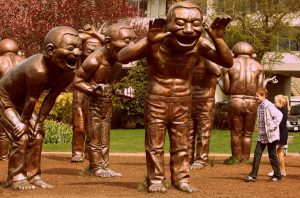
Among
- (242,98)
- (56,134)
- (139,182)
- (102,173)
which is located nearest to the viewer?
(139,182)

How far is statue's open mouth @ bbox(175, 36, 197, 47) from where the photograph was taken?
851cm

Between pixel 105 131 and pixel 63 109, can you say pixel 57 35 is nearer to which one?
pixel 105 131

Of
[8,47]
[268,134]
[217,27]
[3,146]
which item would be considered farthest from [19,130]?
[3,146]

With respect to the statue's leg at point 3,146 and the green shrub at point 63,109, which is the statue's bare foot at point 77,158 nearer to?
the statue's leg at point 3,146

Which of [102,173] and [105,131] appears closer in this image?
[102,173]

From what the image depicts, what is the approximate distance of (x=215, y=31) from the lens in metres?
8.61

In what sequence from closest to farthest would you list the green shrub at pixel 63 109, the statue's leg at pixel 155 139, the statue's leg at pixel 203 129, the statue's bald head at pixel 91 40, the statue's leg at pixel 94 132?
the statue's leg at pixel 155 139, the statue's leg at pixel 94 132, the statue's leg at pixel 203 129, the statue's bald head at pixel 91 40, the green shrub at pixel 63 109

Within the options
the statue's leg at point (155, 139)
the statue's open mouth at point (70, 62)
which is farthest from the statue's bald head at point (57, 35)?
the statue's leg at point (155, 139)

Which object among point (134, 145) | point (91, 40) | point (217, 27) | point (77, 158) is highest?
point (217, 27)

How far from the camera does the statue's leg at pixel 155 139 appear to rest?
880 cm

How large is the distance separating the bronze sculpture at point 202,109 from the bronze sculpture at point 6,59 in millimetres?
3446

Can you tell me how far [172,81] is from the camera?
8836 millimetres

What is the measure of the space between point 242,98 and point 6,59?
4.47 metres

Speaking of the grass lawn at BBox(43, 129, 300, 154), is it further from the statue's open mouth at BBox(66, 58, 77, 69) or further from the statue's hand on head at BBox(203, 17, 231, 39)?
the statue's hand on head at BBox(203, 17, 231, 39)
